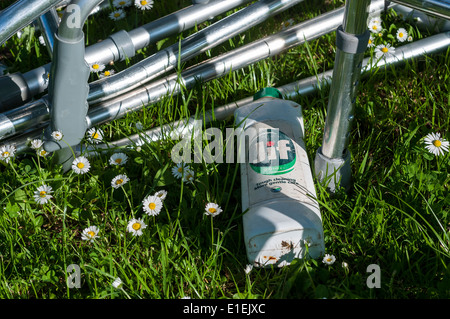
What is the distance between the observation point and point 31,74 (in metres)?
1.96

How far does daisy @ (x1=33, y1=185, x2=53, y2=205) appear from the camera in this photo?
5.49ft

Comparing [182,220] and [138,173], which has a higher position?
[138,173]

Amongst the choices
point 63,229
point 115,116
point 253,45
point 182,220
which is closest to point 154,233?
point 182,220

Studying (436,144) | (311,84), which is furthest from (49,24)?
(436,144)

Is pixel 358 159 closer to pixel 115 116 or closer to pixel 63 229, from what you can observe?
pixel 115 116

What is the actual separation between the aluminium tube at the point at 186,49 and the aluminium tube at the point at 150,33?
0.36 feet

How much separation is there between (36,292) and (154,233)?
36 cm

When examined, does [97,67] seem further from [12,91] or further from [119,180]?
[119,180]

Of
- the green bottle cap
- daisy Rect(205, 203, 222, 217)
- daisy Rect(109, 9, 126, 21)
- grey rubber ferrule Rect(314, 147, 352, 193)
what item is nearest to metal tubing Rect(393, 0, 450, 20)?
grey rubber ferrule Rect(314, 147, 352, 193)

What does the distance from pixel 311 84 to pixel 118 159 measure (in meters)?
0.76

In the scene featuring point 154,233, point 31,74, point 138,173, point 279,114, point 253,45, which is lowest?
point 154,233

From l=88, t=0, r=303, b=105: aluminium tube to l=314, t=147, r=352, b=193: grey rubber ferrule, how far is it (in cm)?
62

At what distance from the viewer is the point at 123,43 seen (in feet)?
6.56

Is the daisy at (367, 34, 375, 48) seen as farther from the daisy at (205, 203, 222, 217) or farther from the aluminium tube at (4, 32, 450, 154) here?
the daisy at (205, 203, 222, 217)
